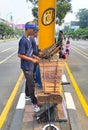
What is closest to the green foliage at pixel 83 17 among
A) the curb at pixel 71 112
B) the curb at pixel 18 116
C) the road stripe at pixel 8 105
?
the road stripe at pixel 8 105

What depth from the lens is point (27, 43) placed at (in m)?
7.15

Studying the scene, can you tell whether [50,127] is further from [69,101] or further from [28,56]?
[69,101]

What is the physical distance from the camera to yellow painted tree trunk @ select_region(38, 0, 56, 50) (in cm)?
1219

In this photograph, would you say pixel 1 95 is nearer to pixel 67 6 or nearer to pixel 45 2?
pixel 45 2

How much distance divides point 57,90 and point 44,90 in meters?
0.23

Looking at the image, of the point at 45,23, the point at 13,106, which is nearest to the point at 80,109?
the point at 13,106

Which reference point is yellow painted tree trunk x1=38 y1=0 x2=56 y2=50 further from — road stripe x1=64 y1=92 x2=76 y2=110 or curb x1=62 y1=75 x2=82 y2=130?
road stripe x1=64 y1=92 x2=76 y2=110

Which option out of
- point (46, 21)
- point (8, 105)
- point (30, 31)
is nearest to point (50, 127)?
point (30, 31)

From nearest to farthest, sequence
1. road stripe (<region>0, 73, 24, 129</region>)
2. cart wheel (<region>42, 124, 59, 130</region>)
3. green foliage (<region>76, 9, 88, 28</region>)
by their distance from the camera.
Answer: cart wheel (<region>42, 124, 59, 130</region>), road stripe (<region>0, 73, 24, 129</region>), green foliage (<region>76, 9, 88, 28</region>)

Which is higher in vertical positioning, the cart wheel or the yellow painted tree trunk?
the yellow painted tree trunk

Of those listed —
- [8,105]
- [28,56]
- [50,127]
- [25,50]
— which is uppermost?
[25,50]

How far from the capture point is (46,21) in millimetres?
12336

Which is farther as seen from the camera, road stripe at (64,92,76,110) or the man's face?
road stripe at (64,92,76,110)

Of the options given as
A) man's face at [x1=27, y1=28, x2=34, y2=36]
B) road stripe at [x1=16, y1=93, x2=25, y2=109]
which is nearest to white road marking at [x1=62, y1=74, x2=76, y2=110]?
road stripe at [x1=16, y1=93, x2=25, y2=109]
